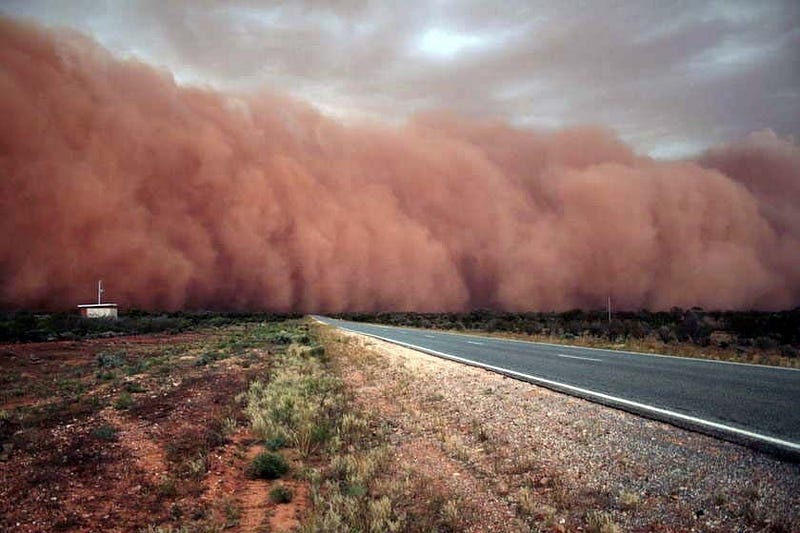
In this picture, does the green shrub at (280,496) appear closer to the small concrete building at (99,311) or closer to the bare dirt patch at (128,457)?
the bare dirt patch at (128,457)

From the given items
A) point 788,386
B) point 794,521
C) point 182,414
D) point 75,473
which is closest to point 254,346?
point 182,414

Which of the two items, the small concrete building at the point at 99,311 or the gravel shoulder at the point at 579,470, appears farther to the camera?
the small concrete building at the point at 99,311

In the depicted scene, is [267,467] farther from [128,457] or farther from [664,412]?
[664,412]

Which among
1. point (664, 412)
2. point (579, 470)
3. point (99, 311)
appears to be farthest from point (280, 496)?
point (99, 311)

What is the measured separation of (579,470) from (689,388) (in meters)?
4.24

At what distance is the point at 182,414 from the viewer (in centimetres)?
843

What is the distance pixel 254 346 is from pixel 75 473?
16.8 metres

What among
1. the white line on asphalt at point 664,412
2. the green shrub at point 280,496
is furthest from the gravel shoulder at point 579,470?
the green shrub at point 280,496

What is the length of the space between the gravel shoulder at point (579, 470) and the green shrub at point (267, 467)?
4.06 feet

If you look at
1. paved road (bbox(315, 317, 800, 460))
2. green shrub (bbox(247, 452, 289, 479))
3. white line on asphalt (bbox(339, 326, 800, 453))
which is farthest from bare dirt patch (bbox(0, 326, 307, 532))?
paved road (bbox(315, 317, 800, 460))

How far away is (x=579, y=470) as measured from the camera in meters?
4.47

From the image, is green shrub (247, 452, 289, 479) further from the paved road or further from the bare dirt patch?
the paved road

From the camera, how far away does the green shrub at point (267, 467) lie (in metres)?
5.43

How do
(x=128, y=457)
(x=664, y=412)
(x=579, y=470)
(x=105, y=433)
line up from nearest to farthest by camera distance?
(x=579, y=470), (x=664, y=412), (x=128, y=457), (x=105, y=433)
